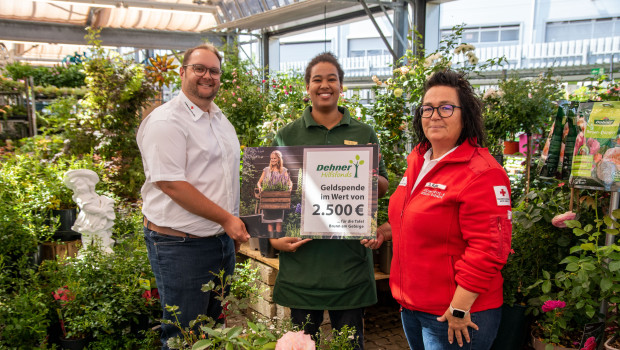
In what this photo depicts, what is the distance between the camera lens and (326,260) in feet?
6.69

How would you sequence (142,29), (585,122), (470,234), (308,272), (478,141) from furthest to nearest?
(142,29) → (585,122) → (308,272) → (478,141) → (470,234)

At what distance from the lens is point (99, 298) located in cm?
275

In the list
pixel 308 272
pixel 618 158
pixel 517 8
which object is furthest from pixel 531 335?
pixel 517 8

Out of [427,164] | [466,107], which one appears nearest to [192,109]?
[427,164]

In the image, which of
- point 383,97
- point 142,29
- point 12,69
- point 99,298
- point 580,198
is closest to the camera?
point 580,198

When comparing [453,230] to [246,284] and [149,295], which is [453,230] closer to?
[149,295]

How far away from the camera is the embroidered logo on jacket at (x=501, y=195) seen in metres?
1.50

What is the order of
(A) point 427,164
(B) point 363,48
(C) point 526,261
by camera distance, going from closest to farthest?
(A) point 427,164
(C) point 526,261
(B) point 363,48

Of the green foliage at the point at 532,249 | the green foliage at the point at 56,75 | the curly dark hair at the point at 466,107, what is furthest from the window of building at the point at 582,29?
the green foliage at the point at 56,75

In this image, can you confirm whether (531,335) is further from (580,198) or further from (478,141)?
(478,141)

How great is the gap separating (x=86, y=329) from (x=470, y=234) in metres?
2.23

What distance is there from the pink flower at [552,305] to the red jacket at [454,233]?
90cm

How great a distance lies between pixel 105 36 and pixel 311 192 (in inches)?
311

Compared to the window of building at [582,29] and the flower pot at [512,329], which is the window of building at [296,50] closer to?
the window of building at [582,29]
